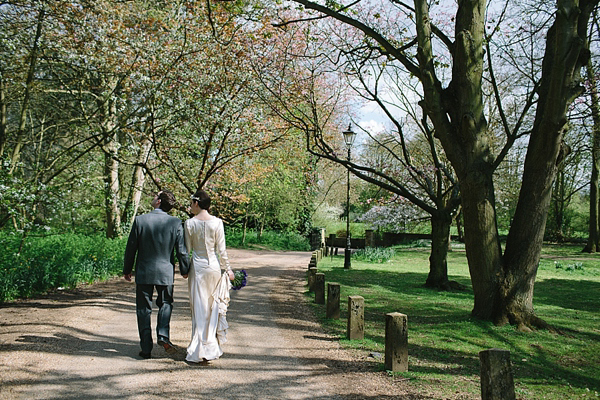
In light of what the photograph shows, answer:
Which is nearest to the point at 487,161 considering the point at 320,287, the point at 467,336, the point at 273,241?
the point at 467,336

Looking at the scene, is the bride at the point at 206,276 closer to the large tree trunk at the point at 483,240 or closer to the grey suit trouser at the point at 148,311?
the grey suit trouser at the point at 148,311

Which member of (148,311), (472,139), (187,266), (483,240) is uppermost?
(472,139)

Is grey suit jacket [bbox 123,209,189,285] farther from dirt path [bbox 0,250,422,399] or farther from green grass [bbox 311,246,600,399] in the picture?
green grass [bbox 311,246,600,399]

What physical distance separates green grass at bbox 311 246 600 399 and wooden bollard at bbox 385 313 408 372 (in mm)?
143

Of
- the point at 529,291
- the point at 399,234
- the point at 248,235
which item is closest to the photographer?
the point at 529,291

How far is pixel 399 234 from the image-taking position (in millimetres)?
36531

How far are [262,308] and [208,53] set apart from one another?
8.30 metres

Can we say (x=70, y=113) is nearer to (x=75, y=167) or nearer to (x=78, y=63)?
(x=75, y=167)

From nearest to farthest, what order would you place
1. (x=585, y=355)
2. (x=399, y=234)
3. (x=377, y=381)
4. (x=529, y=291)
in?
(x=377, y=381), (x=585, y=355), (x=529, y=291), (x=399, y=234)

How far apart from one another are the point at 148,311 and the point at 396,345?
3.09m

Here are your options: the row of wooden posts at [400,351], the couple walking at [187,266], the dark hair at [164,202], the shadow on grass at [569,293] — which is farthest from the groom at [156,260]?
the shadow on grass at [569,293]

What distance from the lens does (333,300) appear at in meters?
8.81

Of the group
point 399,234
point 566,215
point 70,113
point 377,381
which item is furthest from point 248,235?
point 377,381

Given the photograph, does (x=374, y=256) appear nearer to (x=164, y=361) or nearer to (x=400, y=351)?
(x=400, y=351)
